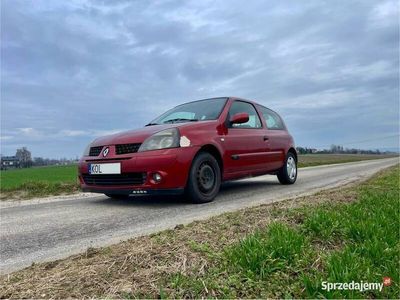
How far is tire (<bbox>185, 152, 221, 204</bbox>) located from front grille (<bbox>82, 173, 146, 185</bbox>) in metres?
0.65

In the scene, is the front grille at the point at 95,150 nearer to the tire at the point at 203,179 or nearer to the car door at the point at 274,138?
the tire at the point at 203,179

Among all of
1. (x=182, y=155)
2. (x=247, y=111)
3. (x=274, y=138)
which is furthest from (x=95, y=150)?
(x=274, y=138)

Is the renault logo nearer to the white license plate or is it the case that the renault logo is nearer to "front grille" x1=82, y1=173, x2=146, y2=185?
the white license plate

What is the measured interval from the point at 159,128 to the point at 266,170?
2617 millimetres

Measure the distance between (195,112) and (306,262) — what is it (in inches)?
164

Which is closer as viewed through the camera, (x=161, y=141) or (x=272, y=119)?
(x=161, y=141)

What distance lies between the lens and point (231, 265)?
2.24 meters

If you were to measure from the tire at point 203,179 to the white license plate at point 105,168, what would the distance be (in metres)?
0.96

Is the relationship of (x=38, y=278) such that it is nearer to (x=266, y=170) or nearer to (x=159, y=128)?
(x=159, y=128)

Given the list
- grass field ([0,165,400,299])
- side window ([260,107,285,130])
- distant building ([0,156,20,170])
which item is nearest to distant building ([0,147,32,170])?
distant building ([0,156,20,170])

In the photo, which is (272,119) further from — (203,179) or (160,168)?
(160,168)

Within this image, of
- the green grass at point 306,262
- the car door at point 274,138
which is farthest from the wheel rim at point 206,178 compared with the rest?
the green grass at point 306,262

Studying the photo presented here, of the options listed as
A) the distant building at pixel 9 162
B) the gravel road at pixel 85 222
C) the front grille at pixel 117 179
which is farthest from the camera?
the distant building at pixel 9 162

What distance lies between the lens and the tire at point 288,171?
789 centimetres
